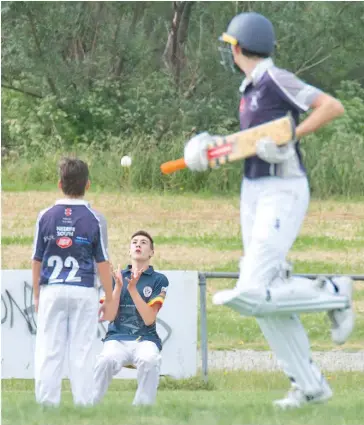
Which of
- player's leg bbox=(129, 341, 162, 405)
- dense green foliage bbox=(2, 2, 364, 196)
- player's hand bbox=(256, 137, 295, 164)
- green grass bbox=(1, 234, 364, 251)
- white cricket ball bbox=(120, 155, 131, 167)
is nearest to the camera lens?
player's hand bbox=(256, 137, 295, 164)

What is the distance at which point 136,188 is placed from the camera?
2695 cm

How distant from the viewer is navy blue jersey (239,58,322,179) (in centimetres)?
737

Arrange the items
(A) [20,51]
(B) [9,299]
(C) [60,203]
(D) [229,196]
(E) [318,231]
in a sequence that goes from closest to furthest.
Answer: (C) [60,203] → (B) [9,299] → (E) [318,231] → (D) [229,196] → (A) [20,51]

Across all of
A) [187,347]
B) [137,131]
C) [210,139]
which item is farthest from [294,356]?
[137,131]

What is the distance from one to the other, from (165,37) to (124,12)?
1.14 meters

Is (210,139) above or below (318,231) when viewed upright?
above

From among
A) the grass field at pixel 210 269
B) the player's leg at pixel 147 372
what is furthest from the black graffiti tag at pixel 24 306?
the player's leg at pixel 147 372

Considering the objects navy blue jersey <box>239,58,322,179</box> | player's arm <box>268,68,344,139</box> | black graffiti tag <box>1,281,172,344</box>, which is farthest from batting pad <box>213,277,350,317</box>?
black graffiti tag <box>1,281,172,344</box>

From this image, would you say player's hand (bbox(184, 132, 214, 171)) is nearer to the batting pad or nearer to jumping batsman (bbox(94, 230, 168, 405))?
the batting pad

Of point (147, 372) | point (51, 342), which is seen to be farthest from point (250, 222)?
point (147, 372)

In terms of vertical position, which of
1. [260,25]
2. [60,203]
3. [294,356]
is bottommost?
[294,356]

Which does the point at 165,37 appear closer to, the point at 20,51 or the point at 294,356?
the point at 20,51

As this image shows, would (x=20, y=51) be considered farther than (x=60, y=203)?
Yes

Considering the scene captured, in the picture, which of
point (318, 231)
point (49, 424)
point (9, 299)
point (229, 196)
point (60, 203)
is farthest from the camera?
point (229, 196)
